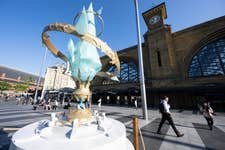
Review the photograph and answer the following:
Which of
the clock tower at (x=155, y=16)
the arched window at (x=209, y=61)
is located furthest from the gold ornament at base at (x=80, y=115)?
the clock tower at (x=155, y=16)

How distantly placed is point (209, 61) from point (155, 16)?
42.9 ft

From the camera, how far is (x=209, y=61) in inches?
701

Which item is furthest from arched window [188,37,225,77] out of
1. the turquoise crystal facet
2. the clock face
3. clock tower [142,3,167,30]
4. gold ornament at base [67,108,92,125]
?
gold ornament at base [67,108,92,125]

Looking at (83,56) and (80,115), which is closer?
(80,115)

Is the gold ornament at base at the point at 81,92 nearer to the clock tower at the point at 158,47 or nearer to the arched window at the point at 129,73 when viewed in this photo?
the clock tower at the point at 158,47

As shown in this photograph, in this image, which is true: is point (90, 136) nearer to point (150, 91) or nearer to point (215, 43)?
point (150, 91)

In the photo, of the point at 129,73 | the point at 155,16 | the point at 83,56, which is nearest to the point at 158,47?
the point at 155,16

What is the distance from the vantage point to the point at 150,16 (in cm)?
2308

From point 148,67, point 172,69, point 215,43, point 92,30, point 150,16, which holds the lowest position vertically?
point 92,30

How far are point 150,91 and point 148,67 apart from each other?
18.1ft

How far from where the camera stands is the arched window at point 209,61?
16812 mm

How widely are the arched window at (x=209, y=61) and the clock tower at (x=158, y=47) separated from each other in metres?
3.10

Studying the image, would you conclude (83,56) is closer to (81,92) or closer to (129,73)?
(81,92)

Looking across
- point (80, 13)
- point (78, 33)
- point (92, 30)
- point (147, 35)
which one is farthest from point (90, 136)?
point (147, 35)
